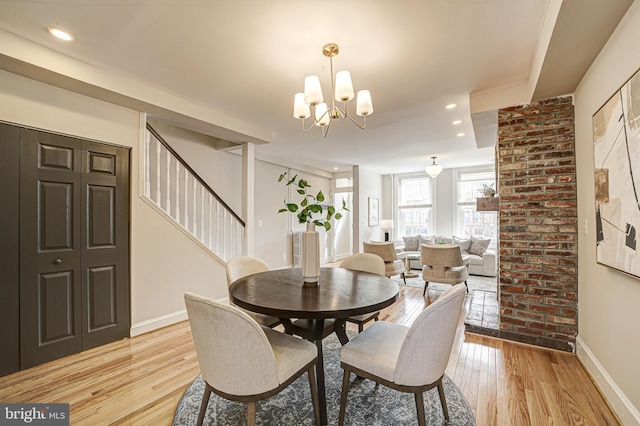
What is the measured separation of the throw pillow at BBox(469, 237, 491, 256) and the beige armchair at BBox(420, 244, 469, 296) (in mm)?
2152

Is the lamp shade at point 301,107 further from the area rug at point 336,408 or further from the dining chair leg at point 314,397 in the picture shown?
the area rug at point 336,408

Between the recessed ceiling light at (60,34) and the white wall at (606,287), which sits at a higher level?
the recessed ceiling light at (60,34)

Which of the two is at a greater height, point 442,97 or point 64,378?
point 442,97

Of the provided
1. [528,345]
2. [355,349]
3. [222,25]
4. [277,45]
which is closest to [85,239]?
[222,25]

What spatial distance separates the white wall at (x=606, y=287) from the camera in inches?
60.1

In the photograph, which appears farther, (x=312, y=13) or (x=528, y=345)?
(x=528, y=345)

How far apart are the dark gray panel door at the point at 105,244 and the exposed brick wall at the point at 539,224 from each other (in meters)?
3.74

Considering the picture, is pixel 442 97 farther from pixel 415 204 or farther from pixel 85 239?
pixel 415 204

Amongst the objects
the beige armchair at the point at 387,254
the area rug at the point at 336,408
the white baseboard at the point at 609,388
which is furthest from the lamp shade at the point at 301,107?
the beige armchair at the point at 387,254

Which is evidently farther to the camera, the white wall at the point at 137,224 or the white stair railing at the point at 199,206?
the white stair railing at the point at 199,206

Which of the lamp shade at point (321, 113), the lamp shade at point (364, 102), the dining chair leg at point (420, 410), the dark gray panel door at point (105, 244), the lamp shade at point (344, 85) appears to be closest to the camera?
the dining chair leg at point (420, 410)

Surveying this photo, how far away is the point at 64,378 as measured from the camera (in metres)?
2.12

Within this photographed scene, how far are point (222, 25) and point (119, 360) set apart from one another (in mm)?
2748

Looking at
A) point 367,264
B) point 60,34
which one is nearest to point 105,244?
point 60,34
